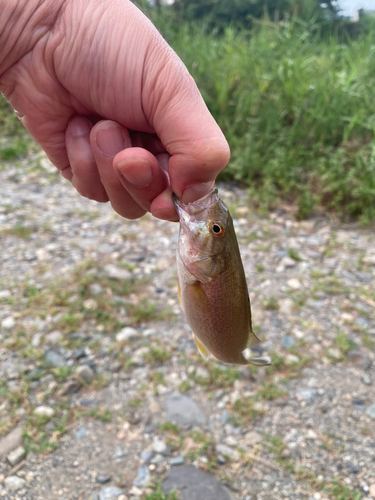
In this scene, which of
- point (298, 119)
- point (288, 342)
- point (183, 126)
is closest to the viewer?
point (183, 126)

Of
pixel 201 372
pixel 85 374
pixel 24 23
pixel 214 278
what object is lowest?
pixel 201 372

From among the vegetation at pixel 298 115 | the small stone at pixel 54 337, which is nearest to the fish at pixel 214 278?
the small stone at pixel 54 337

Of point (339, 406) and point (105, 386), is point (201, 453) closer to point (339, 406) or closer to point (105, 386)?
point (105, 386)

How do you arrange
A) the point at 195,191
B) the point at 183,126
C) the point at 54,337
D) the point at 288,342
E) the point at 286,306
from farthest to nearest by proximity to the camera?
1. the point at 286,306
2. the point at 288,342
3. the point at 54,337
4. the point at 195,191
5. the point at 183,126

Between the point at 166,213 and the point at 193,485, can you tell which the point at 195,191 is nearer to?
the point at 166,213

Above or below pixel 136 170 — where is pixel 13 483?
below

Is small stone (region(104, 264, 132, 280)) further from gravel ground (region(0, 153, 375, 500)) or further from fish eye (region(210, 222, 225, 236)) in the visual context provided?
fish eye (region(210, 222, 225, 236))

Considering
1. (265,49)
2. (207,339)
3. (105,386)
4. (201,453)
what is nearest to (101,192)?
(207,339)

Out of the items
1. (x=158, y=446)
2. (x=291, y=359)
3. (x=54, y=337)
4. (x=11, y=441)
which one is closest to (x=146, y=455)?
(x=158, y=446)
